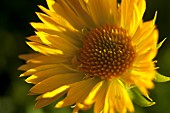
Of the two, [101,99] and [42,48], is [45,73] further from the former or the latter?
[101,99]

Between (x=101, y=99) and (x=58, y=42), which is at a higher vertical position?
(x=58, y=42)

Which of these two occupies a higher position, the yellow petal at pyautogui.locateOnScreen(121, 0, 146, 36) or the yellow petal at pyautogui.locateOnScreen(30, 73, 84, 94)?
the yellow petal at pyautogui.locateOnScreen(121, 0, 146, 36)

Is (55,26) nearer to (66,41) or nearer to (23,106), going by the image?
(66,41)

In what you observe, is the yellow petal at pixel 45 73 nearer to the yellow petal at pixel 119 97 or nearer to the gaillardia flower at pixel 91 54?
the gaillardia flower at pixel 91 54

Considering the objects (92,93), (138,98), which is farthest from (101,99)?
(138,98)

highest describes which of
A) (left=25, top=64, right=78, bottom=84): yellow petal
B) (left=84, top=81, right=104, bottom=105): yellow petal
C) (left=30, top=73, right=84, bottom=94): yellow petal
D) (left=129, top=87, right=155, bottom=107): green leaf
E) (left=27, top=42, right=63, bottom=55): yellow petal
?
(left=27, top=42, right=63, bottom=55): yellow petal

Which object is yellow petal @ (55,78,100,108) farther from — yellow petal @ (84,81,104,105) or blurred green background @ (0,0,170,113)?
blurred green background @ (0,0,170,113)

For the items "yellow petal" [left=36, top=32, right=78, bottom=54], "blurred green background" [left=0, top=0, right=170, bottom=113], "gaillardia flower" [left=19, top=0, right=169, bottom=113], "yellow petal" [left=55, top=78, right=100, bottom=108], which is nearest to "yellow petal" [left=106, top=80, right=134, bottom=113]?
"gaillardia flower" [left=19, top=0, right=169, bottom=113]
